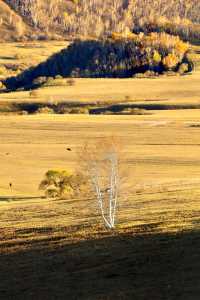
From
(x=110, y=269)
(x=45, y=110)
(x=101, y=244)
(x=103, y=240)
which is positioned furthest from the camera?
(x=45, y=110)

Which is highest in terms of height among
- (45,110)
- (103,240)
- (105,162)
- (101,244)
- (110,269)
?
(105,162)

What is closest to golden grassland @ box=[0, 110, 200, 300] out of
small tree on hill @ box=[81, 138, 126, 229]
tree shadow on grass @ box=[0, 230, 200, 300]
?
tree shadow on grass @ box=[0, 230, 200, 300]

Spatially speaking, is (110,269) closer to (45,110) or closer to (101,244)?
(101,244)

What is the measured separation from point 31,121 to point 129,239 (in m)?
113

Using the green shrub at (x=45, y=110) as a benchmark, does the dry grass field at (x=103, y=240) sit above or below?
above

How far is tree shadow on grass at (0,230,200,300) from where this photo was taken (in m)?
29.8

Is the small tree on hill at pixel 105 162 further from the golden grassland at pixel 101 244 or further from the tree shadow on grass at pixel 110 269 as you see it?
the tree shadow on grass at pixel 110 269

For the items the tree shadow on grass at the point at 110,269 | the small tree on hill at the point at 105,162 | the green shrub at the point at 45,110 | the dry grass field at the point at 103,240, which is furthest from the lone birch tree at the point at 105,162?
the green shrub at the point at 45,110

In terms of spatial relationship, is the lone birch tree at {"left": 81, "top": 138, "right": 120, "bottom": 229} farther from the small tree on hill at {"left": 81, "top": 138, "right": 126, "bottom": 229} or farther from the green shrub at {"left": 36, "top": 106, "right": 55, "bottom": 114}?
the green shrub at {"left": 36, "top": 106, "right": 55, "bottom": 114}

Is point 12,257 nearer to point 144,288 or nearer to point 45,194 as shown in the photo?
point 144,288

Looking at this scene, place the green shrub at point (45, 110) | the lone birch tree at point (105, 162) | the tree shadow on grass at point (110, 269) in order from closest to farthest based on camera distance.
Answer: the tree shadow on grass at point (110, 269), the lone birch tree at point (105, 162), the green shrub at point (45, 110)

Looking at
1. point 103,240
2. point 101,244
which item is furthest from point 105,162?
point 101,244

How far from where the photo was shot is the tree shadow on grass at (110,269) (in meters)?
29.8

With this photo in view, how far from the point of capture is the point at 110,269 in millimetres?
34094
